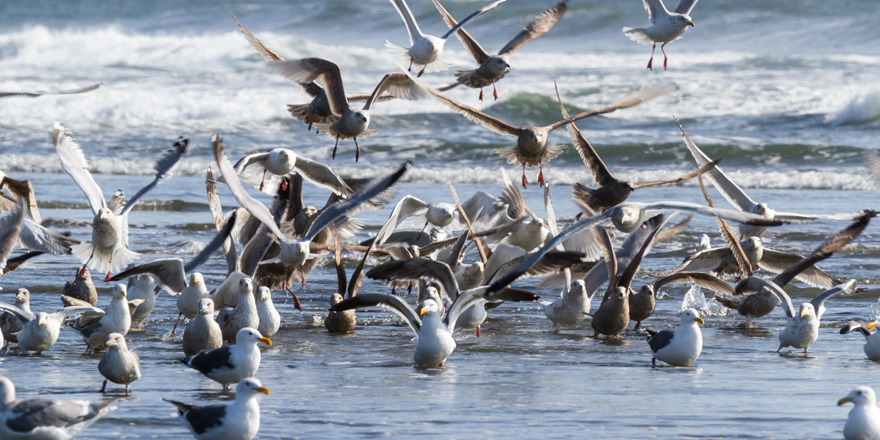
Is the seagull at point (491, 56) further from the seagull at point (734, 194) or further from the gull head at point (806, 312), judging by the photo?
the gull head at point (806, 312)

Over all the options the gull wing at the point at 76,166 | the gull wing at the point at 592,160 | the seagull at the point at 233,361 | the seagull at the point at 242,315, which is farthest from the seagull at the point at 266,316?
the gull wing at the point at 592,160

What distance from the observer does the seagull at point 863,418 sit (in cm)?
466

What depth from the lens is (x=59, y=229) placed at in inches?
521

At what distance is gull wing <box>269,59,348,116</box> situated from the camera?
9.88m

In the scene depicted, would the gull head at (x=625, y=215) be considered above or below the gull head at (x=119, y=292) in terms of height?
above

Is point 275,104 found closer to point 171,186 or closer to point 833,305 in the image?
point 171,186

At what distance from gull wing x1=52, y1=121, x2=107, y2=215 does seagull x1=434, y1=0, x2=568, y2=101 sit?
11.2 ft

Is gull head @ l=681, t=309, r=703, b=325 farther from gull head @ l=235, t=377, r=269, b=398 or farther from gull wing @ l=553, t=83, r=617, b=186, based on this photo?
gull wing @ l=553, t=83, r=617, b=186

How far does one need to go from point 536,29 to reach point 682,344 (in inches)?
221

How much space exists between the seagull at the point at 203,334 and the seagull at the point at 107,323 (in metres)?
0.59

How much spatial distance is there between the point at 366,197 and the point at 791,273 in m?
3.51

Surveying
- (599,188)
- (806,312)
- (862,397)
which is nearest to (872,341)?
(806,312)

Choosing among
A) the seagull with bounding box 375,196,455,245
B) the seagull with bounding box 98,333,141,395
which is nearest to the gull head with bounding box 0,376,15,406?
the seagull with bounding box 98,333,141,395

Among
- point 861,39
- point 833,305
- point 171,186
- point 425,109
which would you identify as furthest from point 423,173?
point 861,39
